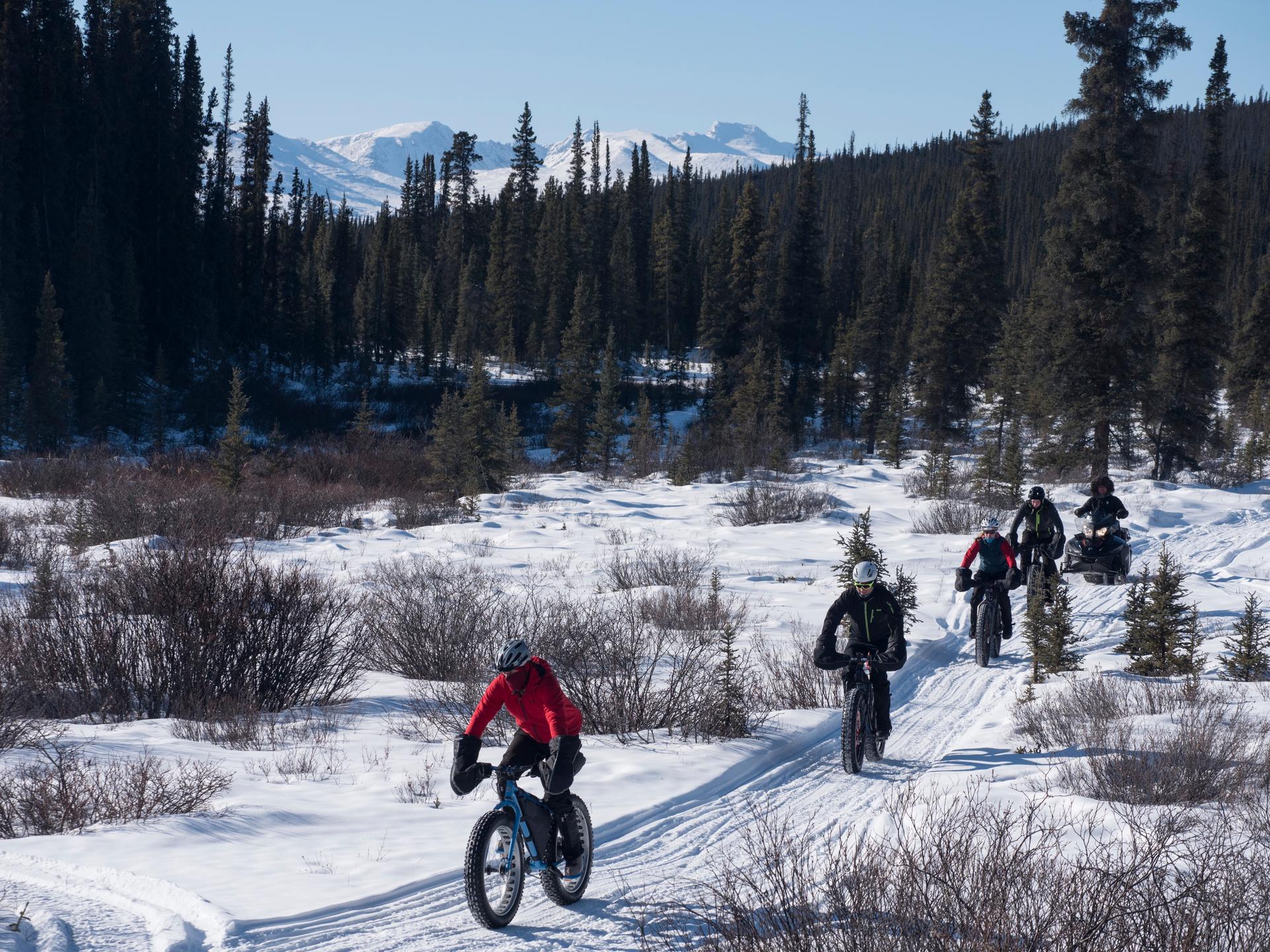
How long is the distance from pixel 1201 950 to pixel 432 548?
17970 mm

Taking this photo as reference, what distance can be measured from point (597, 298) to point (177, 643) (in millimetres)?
55876

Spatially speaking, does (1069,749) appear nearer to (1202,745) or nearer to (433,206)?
(1202,745)

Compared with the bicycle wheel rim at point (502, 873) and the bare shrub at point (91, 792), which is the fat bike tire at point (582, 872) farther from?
the bare shrub at point (91, 792)

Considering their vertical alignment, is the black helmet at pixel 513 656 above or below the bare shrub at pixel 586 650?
above

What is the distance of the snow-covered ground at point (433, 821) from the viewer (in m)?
4.68

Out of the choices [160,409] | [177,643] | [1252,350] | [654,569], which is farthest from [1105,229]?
[160,409]

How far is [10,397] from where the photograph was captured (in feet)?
134

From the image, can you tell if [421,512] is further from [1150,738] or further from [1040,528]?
[1150,738]

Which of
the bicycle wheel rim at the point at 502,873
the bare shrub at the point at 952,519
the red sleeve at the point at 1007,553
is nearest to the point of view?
the bicycle wheel rim at the point at 502,873

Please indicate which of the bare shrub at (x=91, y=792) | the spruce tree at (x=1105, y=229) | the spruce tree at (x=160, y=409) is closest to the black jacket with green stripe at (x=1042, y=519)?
the bare shrub at (x=91, y=792)

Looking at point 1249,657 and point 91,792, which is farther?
point 1249,657

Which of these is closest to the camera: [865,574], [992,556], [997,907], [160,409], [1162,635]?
[997,907]

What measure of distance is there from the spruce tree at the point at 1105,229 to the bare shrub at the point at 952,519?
521 centimetres

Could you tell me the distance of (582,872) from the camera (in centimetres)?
515
